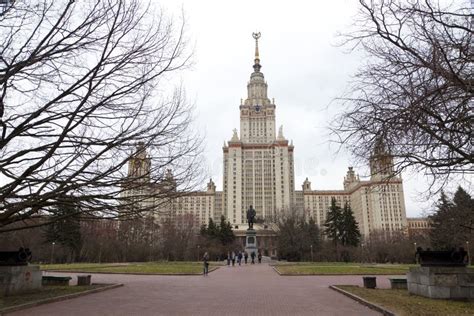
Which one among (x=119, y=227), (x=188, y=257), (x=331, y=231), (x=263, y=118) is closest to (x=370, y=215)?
(x=263, y=118)

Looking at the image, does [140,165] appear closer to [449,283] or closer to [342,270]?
[449,283]

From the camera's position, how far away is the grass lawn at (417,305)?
10.1 metres

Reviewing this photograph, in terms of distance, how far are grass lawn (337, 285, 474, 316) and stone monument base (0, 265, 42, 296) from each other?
42.2ft

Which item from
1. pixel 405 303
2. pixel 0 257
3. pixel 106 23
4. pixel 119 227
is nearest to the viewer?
pixel 106 23

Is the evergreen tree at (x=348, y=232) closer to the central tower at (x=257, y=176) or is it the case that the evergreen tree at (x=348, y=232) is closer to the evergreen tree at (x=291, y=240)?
the evergreen tree at (x=291, y=240)

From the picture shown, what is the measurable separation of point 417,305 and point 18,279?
1422 centimetres

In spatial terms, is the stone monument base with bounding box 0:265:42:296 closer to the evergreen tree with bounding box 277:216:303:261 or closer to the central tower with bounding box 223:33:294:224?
the evergreen tree with bounding box 277:216:303:261

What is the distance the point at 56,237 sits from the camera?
180 feet

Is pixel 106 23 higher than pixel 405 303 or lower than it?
higher

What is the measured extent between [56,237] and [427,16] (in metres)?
57.4

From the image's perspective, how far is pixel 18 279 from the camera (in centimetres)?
1496

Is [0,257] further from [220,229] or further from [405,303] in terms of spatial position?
[220,229]

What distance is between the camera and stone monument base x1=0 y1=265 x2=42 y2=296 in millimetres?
14461

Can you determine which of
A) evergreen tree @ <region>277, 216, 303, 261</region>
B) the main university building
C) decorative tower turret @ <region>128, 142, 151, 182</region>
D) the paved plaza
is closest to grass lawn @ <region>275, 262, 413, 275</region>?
the paved plaza
